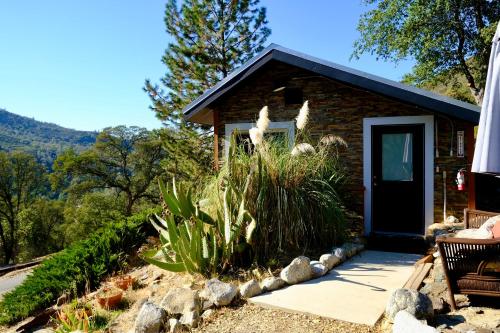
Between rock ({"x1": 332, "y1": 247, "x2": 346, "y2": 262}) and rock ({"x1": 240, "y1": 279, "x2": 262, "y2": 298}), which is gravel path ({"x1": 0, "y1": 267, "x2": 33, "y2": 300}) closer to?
rock ({"x1": 240, "y1": 279, "x2": 262, "y2": 298})

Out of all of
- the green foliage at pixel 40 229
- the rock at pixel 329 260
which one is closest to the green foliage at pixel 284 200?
the rock at pixel 329 260

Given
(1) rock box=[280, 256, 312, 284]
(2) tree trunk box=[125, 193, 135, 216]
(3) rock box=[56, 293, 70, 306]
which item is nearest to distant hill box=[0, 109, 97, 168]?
(2) tree trunk box=[125, 193, 135, 216]

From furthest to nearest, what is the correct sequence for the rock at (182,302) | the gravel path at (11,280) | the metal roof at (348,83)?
the gravel path at (11,280) → the metal roof at (348,83) → the rock at (182,302)

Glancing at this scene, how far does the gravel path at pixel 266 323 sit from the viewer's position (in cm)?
316

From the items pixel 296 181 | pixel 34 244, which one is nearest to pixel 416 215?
pixel 296 181

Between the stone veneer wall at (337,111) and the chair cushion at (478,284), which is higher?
the stone veneer wall at (337,111)

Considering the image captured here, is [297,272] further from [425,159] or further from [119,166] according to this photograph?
[119,166]

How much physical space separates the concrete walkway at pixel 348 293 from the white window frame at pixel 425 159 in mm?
1816

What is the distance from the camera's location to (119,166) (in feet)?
95.1

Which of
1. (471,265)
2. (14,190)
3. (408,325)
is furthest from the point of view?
(14,190)

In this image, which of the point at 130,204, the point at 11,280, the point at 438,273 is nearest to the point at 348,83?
the point at 438,273

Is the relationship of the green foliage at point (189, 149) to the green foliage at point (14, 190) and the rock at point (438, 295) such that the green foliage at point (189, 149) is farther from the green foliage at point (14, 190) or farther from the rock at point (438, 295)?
the green foliage at point (14, 190)

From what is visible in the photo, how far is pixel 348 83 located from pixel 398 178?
6.81ft

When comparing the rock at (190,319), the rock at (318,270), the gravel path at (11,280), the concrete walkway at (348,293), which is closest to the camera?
the concrete walkway at (348,293)
